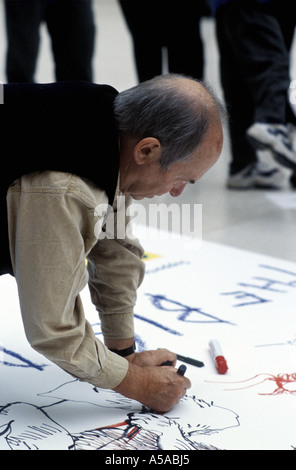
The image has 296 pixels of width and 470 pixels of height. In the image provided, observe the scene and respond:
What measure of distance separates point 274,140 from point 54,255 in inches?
49.7

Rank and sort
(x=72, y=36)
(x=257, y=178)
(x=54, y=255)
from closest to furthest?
1. (x=54, y=255)
2. (x=72, y=36)
3. (x=257, y=178)

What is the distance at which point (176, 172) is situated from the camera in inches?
33.2

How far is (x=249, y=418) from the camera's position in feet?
2.89

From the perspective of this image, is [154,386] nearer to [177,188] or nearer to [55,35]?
[177,188]

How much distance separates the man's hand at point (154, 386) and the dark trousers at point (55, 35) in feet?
5.07

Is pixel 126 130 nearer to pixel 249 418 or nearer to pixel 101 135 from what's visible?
pixel 101 135

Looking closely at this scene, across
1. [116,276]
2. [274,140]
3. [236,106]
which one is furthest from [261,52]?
[116,276]

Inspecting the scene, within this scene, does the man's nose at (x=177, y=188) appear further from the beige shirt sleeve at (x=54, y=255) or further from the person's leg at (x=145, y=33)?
the person's leg at (x=145, y=33)

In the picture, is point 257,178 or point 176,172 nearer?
point 176,172

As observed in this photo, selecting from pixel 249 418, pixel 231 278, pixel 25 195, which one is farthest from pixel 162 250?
pixel 25 195

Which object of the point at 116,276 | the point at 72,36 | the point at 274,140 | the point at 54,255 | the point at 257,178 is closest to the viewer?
the point at 54,255

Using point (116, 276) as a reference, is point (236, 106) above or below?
above

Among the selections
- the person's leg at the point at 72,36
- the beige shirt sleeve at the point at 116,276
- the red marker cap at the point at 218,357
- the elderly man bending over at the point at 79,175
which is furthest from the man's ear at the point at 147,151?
the person's leg at the point at 72,36

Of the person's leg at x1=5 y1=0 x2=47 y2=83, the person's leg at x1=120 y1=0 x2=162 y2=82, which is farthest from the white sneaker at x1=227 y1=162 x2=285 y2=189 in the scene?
the person's leg at x1=5 y1=0 x2=47 y2=83
